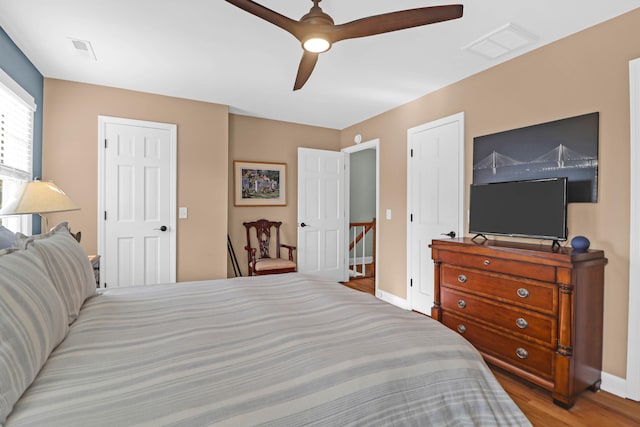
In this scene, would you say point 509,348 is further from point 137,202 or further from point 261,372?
point 137,202

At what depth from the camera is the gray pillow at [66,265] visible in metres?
1.34

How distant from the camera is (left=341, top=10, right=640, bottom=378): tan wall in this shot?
2.14 metres

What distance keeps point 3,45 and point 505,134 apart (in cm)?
412

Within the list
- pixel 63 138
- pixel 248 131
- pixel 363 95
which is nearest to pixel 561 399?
pixel 363 95

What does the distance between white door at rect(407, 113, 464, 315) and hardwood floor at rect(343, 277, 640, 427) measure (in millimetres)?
1490

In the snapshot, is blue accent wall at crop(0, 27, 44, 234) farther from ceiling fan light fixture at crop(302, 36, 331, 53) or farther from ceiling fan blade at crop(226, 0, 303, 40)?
ceiling fan light fixture at crop(302, 36, 331, 53)

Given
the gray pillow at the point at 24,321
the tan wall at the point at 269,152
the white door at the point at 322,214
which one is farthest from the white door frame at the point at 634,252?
the tan wall at the point at 269,152

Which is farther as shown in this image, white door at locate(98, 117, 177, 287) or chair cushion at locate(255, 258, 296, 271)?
chair cushion at locate(255, 258, 296, 271)

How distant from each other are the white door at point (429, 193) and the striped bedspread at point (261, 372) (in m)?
2.15

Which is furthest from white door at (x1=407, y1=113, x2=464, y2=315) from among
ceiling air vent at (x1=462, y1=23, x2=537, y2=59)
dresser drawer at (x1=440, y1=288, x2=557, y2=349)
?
dresser drawer at (x1=440, y1=288, x2=557, y2=349)

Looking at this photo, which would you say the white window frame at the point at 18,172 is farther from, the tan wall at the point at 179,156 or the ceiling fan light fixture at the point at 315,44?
the ceiling fan light fixture at the point at 315,44

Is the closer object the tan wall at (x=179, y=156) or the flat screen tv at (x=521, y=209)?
the flat screen tv at (x=521, y=209)

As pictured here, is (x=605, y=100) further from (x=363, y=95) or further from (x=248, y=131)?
(x=248, y=131)

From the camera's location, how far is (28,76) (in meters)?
2.90
